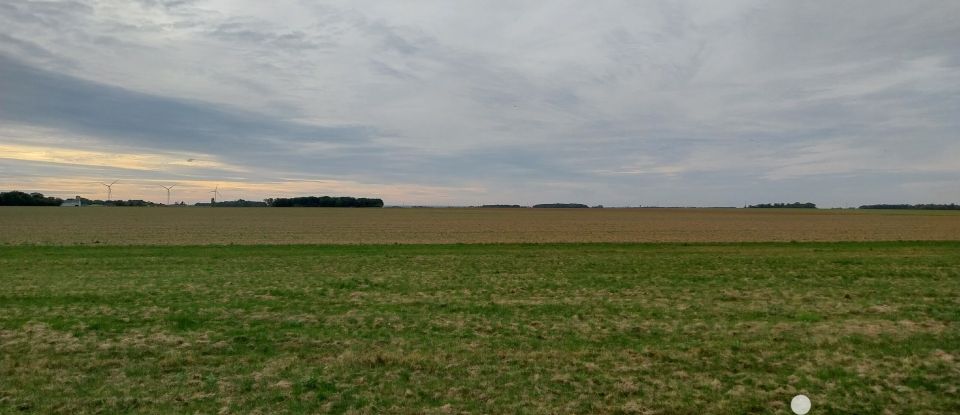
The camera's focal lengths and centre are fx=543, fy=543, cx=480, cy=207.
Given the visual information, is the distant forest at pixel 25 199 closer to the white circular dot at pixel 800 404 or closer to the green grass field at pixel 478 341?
the green grass field at pixel 478 341

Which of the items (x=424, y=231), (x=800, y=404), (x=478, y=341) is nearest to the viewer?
(x=800, y=404)

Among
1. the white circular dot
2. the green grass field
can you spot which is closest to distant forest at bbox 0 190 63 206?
the green grass field

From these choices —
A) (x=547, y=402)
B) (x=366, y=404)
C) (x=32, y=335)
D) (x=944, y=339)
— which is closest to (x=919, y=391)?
(x=944, y=339)

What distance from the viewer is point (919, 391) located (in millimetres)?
6484

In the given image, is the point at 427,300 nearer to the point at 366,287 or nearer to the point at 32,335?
the point at 366,287

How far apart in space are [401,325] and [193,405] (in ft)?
15.2

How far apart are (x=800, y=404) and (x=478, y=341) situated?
4681 mm

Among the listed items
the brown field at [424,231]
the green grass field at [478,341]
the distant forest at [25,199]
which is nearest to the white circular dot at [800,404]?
the green grass field at [478,341]

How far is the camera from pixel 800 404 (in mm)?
6156

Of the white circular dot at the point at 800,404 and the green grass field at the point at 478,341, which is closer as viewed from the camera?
the white circular dot at the point at 800,404

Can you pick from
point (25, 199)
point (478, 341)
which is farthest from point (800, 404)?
point (25, 199)

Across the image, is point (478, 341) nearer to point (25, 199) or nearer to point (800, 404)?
point (800, 404)

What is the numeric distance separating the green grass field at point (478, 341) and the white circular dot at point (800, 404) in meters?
0.11

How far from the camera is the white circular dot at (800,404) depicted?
19.5 ft
